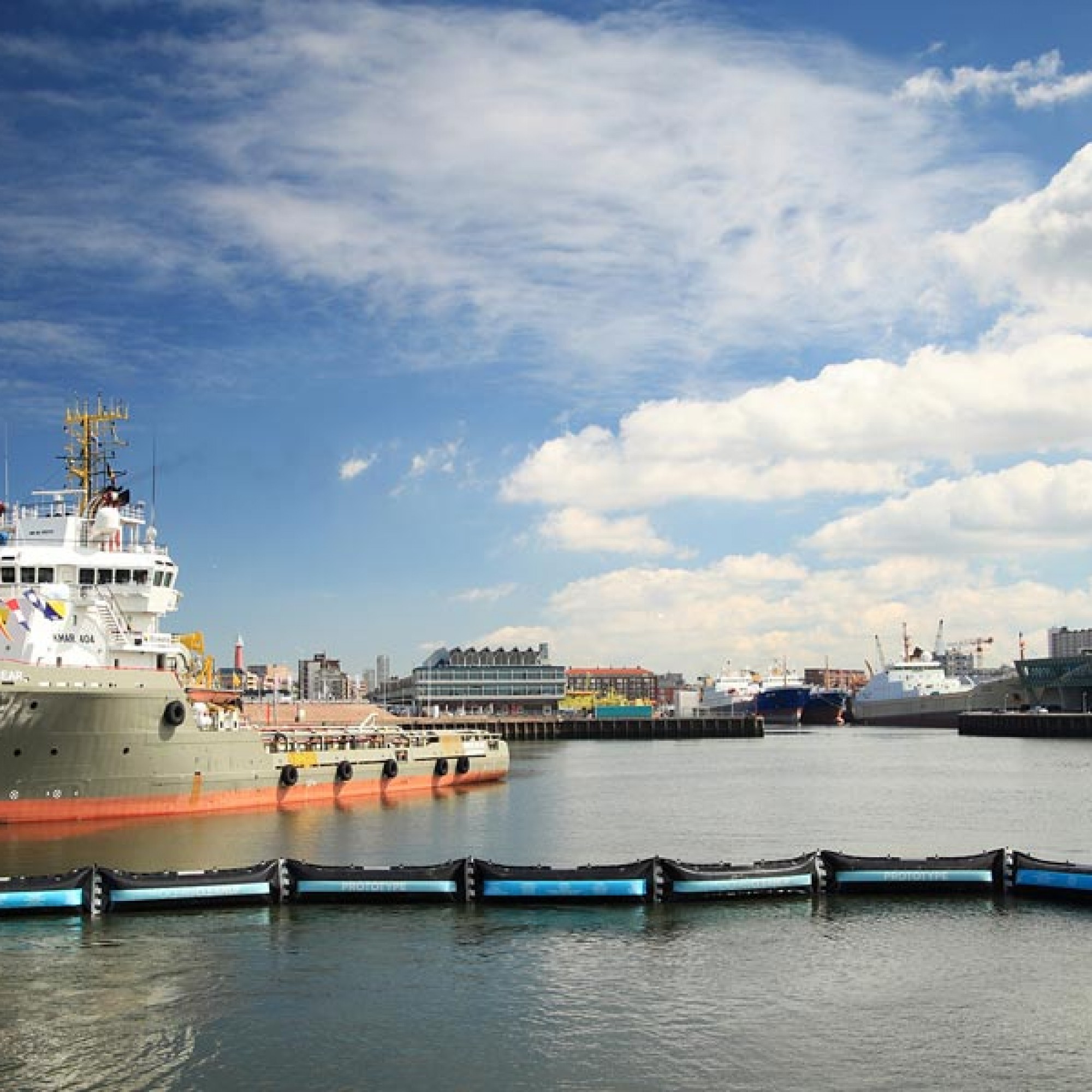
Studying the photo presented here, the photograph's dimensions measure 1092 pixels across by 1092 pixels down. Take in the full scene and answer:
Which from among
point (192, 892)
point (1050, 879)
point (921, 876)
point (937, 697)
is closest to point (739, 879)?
point (921, 876)

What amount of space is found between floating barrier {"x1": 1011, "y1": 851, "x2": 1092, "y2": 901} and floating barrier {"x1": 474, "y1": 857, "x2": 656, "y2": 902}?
981cm

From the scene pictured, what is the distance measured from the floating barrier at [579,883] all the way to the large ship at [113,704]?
20150mm

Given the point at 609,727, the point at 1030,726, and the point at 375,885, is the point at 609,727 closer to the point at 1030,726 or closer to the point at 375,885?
the point at 1030,726

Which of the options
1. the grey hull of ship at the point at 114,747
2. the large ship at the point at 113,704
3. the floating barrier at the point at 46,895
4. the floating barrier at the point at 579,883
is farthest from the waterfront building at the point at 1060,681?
the floating barrier at the point at 46,895

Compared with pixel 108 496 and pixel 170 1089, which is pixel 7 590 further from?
pixel 170 1089

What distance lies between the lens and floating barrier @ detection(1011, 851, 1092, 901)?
28766 millimetres

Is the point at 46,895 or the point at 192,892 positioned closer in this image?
the point at 46,895

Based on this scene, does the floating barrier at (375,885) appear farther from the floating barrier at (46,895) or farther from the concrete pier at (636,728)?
the concrete pier at (636,728)

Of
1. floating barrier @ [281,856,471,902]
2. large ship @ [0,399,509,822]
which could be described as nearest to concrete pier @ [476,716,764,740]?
large ship @ [0,399,509,822]

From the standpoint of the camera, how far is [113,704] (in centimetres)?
4238

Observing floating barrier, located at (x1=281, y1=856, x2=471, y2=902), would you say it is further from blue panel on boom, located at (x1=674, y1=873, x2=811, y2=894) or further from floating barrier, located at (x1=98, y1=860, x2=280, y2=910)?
blue panel on boom, located at (x1=674, y1=873, x2=811, y2=894)

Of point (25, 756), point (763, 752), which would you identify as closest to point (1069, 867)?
point (25, 756)

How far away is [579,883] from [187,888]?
32.6ft

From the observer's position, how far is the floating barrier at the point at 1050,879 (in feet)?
94.4
